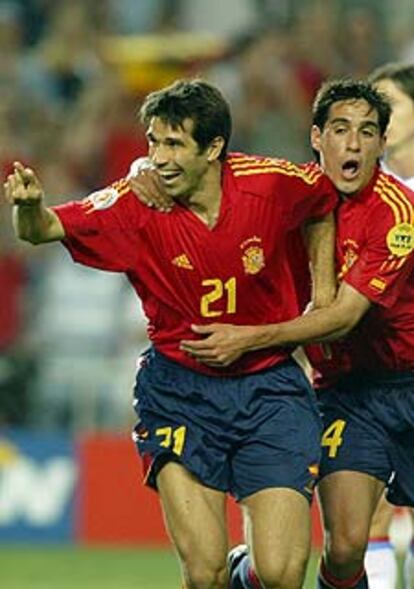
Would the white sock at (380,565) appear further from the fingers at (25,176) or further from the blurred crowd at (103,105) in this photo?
the blurred crowd at (103,105)

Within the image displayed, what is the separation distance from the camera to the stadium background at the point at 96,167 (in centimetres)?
1319

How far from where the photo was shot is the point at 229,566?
27.3ft

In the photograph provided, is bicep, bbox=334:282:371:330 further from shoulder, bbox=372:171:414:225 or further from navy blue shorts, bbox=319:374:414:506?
navy blue shorts, bbox=319:374:414:506

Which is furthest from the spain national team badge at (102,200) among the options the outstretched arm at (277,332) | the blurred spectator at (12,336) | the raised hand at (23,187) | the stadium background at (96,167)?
the blurred spectator at (12,336)

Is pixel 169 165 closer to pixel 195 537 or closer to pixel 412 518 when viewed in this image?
pixel 195 537

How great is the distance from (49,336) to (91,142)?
1.80 meters

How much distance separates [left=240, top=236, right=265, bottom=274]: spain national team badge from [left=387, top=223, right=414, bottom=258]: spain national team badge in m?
0.49

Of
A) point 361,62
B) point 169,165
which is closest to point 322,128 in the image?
point 169,165

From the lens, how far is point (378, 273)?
795 centimetres

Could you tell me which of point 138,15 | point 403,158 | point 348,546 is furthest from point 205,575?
point 138,15

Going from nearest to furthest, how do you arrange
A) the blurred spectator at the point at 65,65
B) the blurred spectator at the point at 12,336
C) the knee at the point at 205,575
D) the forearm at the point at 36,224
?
the forearm at the point at 36,224, the knee at the point at 205,575, the blurred spectator at the point at 12,336, the blurred spectator at the point at 65,65

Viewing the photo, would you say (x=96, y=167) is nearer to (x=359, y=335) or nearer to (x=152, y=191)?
(x=359, y=335)

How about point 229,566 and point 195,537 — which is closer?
point 195,537

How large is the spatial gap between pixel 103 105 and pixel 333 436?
695 centimetres
